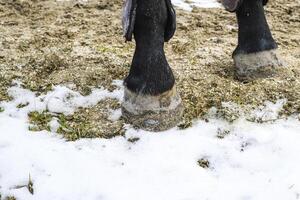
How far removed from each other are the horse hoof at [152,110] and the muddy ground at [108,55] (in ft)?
0.24

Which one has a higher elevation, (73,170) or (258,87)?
(258,87)

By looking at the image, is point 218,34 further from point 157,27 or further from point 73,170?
point 73,170

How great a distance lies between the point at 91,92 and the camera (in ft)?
8.75

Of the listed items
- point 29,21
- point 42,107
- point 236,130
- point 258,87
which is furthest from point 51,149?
point 29,21

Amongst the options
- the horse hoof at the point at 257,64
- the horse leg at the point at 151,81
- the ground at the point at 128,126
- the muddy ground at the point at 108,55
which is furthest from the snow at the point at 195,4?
the horse leg at the point at 151,81

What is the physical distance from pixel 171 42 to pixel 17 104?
1127 mm

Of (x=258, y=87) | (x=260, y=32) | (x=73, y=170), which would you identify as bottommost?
(x=73, y=170)

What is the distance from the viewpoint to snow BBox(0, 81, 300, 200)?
2.03 m

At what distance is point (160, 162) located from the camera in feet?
7.16

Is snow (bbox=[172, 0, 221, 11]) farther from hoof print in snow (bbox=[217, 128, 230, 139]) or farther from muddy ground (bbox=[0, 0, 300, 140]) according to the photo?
hoof print in snow (bbox=[217, 128, 230, 139])

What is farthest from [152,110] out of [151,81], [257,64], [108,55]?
[108,55]

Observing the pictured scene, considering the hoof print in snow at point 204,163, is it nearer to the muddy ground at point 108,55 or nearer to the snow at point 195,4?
the muddy ground at point 108,55

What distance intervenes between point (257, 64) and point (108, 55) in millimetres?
902

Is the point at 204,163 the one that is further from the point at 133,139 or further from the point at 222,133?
the point at 133,139
